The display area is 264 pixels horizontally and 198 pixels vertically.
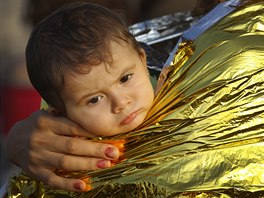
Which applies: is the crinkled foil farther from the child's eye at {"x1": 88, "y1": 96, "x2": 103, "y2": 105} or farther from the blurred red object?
the blurred red object

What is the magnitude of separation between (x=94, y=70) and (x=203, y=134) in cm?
32

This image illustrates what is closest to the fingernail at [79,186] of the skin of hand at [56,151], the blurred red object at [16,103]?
the skin of hand at [56,151]

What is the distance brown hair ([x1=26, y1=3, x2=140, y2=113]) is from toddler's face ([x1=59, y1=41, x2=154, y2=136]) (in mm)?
26

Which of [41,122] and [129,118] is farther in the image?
[41,122]

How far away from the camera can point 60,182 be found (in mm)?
2000

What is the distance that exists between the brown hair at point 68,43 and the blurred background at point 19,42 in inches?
30.7

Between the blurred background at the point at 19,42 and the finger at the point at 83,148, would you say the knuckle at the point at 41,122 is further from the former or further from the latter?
the blurred background at the point at 19,42

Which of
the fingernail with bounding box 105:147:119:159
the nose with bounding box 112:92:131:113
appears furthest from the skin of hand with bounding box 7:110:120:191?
the nose with bounding box 112:92:131:113

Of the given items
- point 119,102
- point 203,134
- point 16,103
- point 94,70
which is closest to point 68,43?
point 94,70

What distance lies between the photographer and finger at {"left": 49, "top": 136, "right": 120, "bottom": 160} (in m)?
1.96

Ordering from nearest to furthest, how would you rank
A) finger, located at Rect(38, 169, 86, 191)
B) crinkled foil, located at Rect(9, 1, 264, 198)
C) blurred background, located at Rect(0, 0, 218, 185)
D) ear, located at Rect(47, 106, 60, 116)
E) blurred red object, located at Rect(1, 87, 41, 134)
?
crinkled foil, located at Rect(9, 1, 264, 198)
finger, located at Rect(38, 169, 86, 191)
ear, located at Rect(47, 106, 60, 116)
blurred background, located at Rect(0, 0, 218, 185)
blurred red object, located at Rect(1, 87, 41, 134)

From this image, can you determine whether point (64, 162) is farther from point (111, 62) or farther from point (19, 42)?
point (19, 42)

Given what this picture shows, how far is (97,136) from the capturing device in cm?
201

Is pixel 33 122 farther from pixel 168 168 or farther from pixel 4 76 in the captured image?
pixel 4 76
